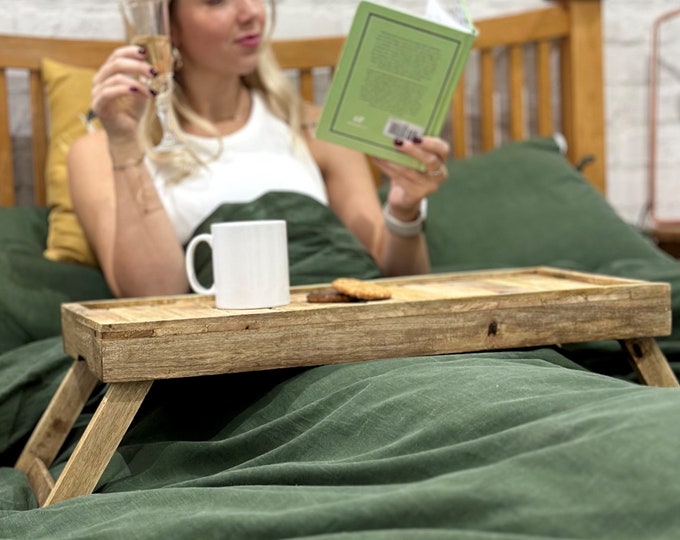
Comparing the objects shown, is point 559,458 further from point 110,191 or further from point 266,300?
point 110,191

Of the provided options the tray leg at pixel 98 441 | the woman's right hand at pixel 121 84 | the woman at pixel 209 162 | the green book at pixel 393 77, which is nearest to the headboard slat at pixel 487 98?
the woman at pixel 209 162

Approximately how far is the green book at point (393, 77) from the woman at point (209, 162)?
3cm

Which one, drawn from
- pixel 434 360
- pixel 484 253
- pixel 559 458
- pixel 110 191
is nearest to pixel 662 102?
pixel 484 253

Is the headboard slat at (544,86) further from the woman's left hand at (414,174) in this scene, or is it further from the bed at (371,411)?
the woman's left hand at (414,174)

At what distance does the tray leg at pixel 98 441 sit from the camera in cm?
93

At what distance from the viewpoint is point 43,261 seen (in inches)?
61.7

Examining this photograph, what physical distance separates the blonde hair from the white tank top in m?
0.02

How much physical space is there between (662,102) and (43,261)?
148 cm

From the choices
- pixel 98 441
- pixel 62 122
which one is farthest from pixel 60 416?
pixel 62 122

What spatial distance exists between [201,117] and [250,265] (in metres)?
0.74

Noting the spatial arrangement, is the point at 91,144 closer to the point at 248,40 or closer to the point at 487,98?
the point at 248,40

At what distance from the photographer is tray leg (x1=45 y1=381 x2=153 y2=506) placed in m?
0.93

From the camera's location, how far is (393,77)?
4.36 ft

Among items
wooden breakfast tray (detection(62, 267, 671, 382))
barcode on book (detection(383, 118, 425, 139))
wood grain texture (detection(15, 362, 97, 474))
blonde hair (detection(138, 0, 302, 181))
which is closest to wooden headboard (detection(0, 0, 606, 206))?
blonde hair (detection(138, 0, 302, 181))
